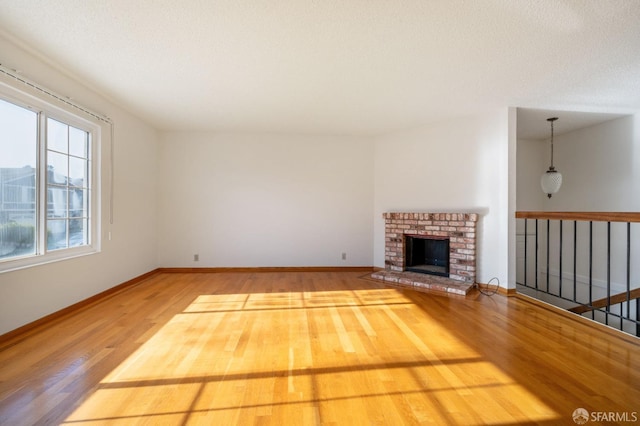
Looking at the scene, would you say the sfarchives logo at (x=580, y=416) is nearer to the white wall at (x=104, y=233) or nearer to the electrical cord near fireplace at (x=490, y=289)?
the electrical cord near fireplace at (x=490, y=289)

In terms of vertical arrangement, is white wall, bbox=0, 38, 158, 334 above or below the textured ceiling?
below

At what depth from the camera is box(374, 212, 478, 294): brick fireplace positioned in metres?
4.14

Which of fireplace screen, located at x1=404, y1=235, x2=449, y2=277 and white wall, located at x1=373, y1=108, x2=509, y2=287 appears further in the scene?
fireplace screen, located at x1=404, y1=235, x2=449, y2=277

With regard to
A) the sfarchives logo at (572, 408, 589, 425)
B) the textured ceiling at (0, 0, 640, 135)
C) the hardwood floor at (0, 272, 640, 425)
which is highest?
the textured ceiling at (0, 0, 640, 135)

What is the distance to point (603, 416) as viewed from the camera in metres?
1.49

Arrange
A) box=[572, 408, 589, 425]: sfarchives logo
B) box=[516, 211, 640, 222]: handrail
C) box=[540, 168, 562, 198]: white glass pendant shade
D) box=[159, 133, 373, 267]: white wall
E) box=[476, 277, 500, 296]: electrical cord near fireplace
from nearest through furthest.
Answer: box=[572, 408, 589, 425]: sfarchives logo
box=[516, 211, 640, 222]: handrail
box=[476, 277, 500, 296]: electrical cord near fireplace
box=[540, 168, 562, 198]: white glass pendant shade
box=[159, 133, 373, 267]: white wall

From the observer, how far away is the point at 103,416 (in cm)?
150

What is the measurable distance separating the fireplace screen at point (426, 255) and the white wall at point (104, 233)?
4.23 meters

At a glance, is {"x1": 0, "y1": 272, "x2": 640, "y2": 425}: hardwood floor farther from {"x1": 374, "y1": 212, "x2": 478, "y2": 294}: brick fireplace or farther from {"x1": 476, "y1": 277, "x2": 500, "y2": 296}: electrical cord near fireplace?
{"x1": 374, "y1": 212, "x2": 478, "y2": 294}: brick fireplace

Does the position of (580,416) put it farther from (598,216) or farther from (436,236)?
Result: (436,236)

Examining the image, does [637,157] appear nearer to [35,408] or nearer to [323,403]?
[323,403]

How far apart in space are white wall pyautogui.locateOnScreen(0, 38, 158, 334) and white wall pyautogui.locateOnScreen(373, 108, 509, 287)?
3841 millimetres

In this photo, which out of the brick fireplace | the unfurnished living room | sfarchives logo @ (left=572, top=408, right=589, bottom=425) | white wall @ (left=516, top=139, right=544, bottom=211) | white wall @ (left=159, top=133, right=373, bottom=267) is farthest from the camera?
white wall @ (left=516, top=139, right=544, bottom=211)

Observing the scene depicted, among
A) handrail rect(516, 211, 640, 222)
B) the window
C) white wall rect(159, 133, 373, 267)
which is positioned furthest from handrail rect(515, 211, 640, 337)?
the window
